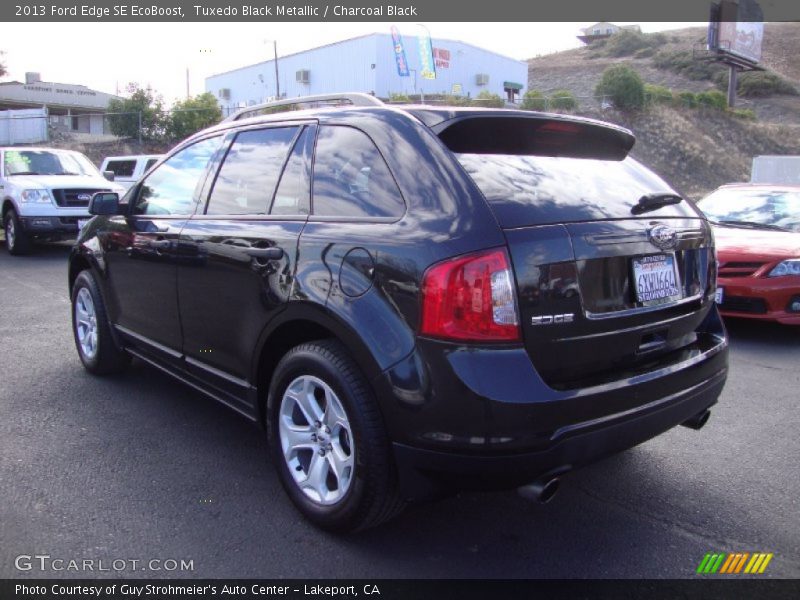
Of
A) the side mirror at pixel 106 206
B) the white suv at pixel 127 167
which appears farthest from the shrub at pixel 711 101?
the side mirror at pixel 106 206

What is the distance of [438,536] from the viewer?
116 inches

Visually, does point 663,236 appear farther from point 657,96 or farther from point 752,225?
point 657,96

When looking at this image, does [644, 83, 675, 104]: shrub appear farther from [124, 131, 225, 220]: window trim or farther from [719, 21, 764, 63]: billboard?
[124, 131, 225, 220]: window trim

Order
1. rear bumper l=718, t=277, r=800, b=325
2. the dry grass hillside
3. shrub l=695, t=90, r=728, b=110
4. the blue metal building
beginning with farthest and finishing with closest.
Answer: the blue metal building, shrub l=695, t=90, r=728, b=110, the dry grass hillside, rear bumper l=718, t=277, r=800, b=325

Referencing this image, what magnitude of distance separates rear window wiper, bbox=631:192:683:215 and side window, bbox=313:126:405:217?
106 cm

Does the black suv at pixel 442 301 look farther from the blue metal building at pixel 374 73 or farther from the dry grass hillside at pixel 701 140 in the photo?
the blue metal building at pixel 374 73

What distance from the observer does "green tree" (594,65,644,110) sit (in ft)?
119

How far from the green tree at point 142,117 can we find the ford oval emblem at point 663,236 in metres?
31.9

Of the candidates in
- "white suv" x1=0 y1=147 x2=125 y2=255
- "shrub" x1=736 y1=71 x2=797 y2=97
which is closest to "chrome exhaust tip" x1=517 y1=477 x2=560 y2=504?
"white suv" x1=0 y1=147 x2=125 y2=255

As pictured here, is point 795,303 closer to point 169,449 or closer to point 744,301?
point 744,301

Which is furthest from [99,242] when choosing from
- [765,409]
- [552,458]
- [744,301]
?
[744,301]

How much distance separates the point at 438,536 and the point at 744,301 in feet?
15.3

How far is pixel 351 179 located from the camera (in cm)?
296

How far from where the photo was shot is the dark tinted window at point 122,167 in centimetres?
1768
